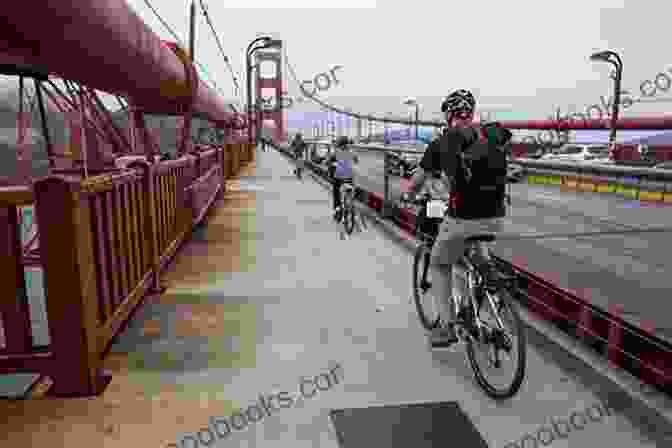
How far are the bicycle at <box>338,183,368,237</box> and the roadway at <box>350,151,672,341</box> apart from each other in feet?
5.46

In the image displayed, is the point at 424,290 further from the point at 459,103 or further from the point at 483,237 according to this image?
the point at 459,103

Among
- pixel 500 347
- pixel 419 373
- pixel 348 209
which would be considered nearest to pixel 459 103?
pixel 500 347

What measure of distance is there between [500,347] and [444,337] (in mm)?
699

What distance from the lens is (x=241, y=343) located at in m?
4.09

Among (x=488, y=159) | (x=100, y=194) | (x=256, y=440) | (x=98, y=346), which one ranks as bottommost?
(x=256, y=440)

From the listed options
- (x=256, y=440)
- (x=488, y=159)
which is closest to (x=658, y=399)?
(x=488, y=159)

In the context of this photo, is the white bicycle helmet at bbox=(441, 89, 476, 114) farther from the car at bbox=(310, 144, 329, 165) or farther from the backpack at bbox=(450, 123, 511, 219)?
the car at bbox=(310, 144, 329, 165)

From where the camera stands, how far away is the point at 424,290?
174 inches

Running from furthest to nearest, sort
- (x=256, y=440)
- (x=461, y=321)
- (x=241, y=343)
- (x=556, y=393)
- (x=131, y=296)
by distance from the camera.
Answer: (x=131, y=296)
(x=241, y=343)
(x=461, y=321)
(x=556, y=393)
(x=256, y=440)

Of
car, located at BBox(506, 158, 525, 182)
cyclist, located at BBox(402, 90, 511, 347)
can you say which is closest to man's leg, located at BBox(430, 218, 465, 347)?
cyclist, located at BBox(402, 90, 511, 347)

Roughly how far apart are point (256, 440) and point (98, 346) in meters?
1.31

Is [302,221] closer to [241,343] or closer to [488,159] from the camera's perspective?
[241,343]

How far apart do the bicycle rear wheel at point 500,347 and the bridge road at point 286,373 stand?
0.34 ft

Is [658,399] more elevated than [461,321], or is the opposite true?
[461,321]
